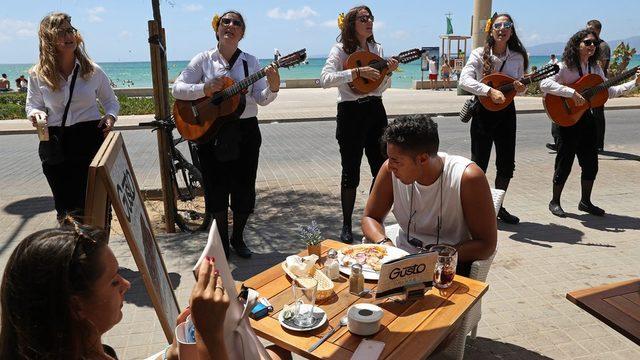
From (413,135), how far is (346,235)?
244 cm

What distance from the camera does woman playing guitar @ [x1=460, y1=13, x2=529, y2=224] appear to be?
16.3ft

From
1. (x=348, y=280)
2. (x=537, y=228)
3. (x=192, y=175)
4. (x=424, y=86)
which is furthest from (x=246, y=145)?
(x=424, y=86)

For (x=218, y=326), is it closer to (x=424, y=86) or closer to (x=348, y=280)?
(x=348, y=280)

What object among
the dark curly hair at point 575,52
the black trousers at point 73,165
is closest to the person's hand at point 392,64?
the dark curly hair at point 575,52

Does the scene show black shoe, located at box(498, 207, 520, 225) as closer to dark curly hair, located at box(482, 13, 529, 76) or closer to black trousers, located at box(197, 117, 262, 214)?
dark curly hair, located at box(482, 13, 529, 76)

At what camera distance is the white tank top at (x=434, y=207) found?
9.34 ft

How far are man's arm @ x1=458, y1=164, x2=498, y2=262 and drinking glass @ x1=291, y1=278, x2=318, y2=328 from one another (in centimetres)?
102

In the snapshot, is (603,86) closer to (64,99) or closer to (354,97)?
(354,97)

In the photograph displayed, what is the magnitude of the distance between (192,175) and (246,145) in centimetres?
166

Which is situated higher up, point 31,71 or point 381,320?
point 31,71

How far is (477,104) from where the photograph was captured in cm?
509

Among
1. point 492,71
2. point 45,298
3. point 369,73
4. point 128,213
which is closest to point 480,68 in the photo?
point 492,71

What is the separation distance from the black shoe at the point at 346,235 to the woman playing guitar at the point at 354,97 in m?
0.50

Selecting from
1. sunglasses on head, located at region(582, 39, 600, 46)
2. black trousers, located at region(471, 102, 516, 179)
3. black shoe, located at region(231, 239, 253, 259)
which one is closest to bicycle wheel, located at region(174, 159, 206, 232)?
black shoe, located at region(231, 239, 253, 259)
